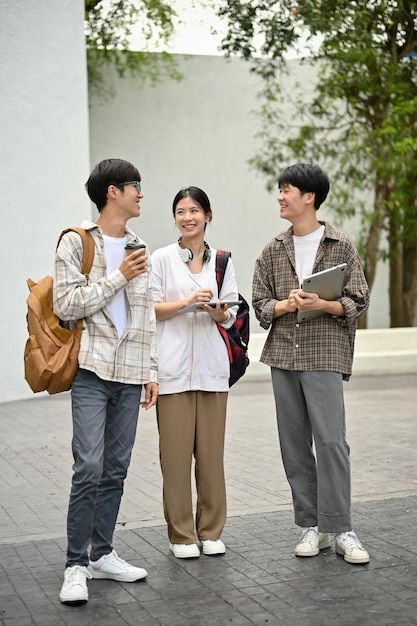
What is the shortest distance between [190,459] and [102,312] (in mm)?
1119

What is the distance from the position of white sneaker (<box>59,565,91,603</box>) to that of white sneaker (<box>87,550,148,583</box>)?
0.22m

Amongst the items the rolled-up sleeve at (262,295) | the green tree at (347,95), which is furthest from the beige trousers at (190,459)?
the green tree at (347,95)

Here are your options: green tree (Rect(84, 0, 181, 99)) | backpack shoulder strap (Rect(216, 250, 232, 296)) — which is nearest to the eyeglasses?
backpack shoulder strap (Rect(216, 250, 232, 296))

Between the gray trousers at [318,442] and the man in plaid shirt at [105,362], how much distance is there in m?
0.85

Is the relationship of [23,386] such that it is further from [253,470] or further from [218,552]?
[218,552]

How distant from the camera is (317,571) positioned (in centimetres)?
530

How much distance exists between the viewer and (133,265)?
4.92 m

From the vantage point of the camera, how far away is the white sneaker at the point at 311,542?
18.2ft

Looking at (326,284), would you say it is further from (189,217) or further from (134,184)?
(134,184)

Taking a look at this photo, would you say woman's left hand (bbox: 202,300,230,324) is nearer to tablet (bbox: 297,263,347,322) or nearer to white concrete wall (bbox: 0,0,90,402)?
tablet (bbox: 297,263,347,322)

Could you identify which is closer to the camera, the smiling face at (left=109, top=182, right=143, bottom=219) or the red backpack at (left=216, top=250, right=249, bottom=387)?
the smiling face at (left=109, top=182, right=143, bottom=219)

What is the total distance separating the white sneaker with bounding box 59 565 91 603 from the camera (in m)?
4.79

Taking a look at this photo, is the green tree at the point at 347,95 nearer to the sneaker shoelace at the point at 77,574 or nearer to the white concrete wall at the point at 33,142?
A: the white concrete wall at the point at 33,142

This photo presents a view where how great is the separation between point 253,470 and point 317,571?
305 centimetres
